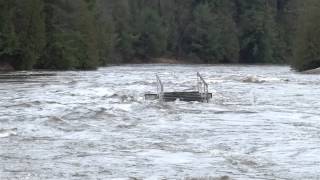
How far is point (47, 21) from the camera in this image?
80688 millimetres

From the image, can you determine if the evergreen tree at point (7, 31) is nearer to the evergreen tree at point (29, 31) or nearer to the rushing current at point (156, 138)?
the evergreen tree at point (29, 31)

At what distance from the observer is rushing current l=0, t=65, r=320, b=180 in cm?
1545

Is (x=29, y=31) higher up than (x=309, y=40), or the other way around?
(x=29, y=31)

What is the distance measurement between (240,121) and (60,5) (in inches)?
2282

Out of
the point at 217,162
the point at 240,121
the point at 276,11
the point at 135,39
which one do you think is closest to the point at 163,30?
the point at 135,39

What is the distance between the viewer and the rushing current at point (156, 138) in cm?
1545

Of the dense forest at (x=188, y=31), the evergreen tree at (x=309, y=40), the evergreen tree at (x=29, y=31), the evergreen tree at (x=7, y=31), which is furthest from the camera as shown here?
the dense forest at (x=188, y=31)

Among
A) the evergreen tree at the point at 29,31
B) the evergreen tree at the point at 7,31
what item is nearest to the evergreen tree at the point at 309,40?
the evergreen tree at the point at 29,31

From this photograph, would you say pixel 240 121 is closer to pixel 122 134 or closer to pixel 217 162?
pixel 122 134

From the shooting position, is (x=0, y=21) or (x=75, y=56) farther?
(x=75, y=56)

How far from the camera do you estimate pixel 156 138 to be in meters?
20.6

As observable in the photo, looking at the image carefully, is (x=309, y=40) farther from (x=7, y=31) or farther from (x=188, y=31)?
(x=188, y=31)

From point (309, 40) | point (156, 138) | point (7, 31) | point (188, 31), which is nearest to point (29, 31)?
point (7, 31)

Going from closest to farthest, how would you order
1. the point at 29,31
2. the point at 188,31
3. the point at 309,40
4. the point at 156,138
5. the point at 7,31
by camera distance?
the point at 156,138 → the point at 7,31 → the point at 29,31 → the point at 309,40 → the point at 188,31
